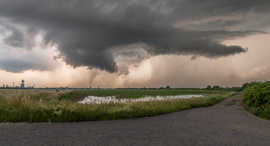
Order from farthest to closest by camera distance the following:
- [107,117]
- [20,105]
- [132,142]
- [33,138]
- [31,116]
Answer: [20,105] < [107,117] < [31,116] < [33,138] < [132,142]

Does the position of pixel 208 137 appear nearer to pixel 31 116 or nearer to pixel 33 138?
pixel 33 138

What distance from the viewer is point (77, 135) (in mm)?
7344

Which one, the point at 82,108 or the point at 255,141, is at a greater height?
the point at 82,108

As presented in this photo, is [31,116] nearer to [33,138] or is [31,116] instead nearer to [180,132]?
[33,138]

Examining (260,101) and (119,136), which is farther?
(260,101)

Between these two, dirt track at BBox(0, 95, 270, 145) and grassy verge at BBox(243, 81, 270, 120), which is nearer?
dirt track at BBox(0, 95, 270, 145)

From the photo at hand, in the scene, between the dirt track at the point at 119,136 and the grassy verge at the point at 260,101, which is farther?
the grassy verge at the point at 260,101

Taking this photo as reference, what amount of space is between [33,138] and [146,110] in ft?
24.5

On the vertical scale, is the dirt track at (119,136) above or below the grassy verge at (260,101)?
below

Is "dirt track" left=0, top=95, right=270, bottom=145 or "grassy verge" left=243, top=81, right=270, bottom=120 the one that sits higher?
"grassy verge" left=243, top=81, right=270, bottom=120

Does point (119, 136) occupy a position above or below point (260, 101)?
below

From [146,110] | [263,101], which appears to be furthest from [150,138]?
[263,101]

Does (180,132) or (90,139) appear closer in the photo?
(90,139)

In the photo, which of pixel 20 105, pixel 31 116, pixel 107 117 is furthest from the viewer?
Result: pixel 20 105
